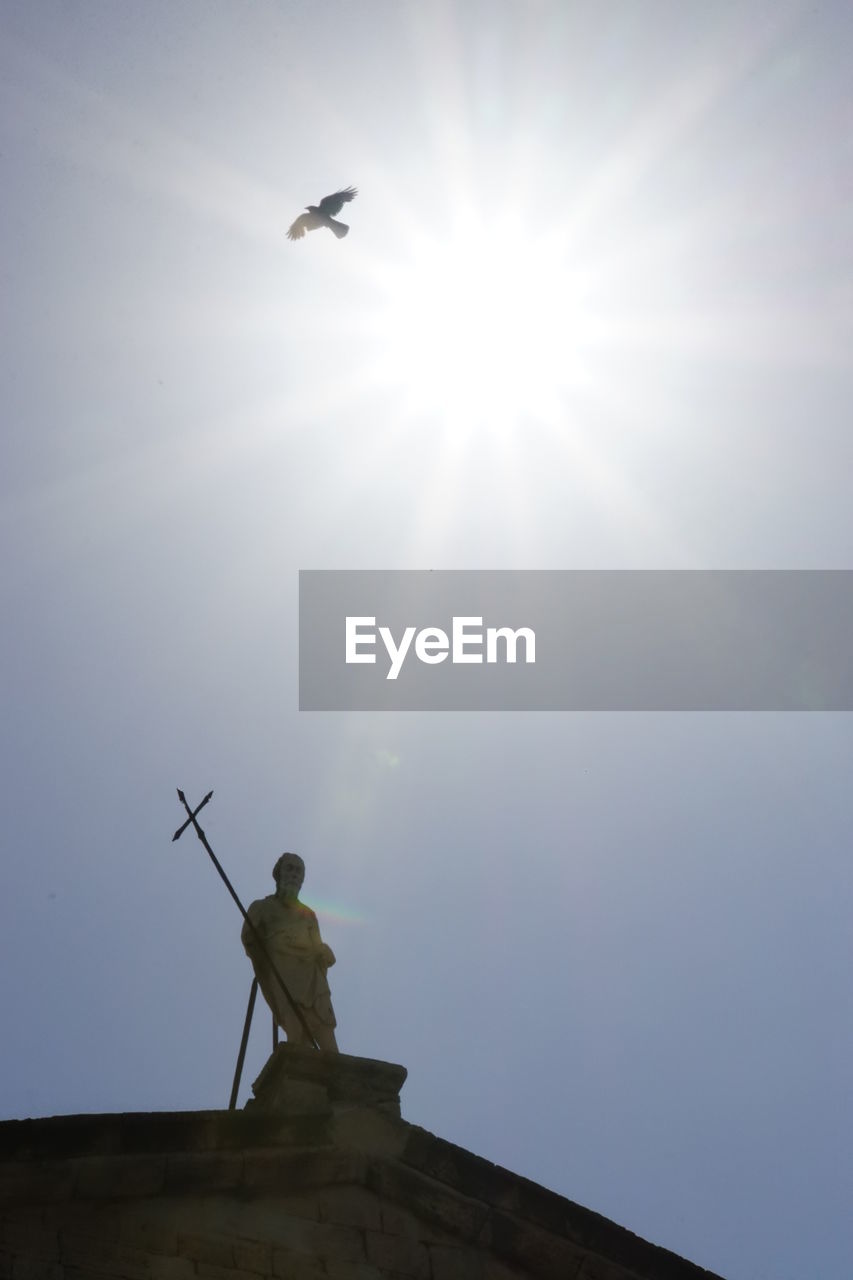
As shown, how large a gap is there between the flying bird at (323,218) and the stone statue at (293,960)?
39.5ft

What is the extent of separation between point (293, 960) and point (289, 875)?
0.89 metres

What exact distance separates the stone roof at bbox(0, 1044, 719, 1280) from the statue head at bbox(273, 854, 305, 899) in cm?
200

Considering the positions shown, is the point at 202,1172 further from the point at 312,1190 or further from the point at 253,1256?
the point at 312,1190

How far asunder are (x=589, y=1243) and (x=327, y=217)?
15.7m

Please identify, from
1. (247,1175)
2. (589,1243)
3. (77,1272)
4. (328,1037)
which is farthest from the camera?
(328,1037)

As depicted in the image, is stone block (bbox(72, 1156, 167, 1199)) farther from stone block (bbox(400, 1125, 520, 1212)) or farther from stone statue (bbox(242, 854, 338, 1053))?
stone statue (bbox(242, 854, 338, 1053))

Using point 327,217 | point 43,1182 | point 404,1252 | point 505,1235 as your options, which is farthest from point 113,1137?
point 327,217

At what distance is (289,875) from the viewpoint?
14.5 meters

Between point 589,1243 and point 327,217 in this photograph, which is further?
point 327,217

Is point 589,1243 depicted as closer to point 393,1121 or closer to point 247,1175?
point 393,1121

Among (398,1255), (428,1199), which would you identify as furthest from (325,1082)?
(398,1255)

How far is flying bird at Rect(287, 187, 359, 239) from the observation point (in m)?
23.5

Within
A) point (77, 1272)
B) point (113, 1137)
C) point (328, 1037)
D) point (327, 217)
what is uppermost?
point (327, 217)

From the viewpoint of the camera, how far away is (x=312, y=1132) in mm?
11992
